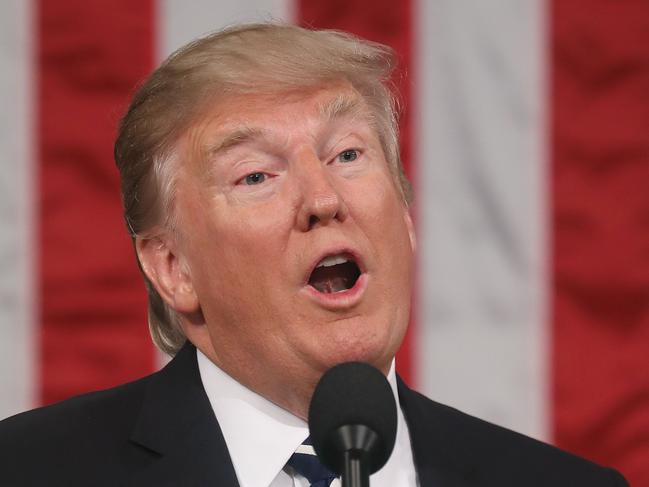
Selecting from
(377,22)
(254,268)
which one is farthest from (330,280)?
(377,22)

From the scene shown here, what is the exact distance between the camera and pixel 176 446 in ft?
5.62

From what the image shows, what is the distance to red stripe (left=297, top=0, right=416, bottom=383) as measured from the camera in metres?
2.69

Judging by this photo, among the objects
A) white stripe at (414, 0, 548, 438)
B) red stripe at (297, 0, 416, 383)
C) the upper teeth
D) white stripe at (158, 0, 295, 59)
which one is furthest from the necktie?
white stripe at (158, 0, 295, 59)

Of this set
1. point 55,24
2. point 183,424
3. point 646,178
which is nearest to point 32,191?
point 55,24

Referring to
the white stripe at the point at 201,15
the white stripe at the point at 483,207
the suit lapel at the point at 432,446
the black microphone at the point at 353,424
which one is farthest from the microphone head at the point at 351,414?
the white stripe at the point at 201,15

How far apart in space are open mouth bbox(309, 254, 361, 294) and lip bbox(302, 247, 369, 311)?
62 mm

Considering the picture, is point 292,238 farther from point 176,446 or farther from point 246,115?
point 176,446

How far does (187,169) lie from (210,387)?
302mm

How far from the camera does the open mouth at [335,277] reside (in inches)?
67.9

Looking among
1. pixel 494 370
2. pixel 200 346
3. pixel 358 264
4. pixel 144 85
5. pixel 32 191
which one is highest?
pixel 144 85

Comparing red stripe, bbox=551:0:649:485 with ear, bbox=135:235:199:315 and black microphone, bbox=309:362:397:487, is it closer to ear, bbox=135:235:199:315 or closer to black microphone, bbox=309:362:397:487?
ear, bbox=135:235:199:315

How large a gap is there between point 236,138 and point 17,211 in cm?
104

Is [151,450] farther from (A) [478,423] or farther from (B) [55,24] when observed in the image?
(B) [55,24]

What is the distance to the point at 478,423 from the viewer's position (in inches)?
77.0
